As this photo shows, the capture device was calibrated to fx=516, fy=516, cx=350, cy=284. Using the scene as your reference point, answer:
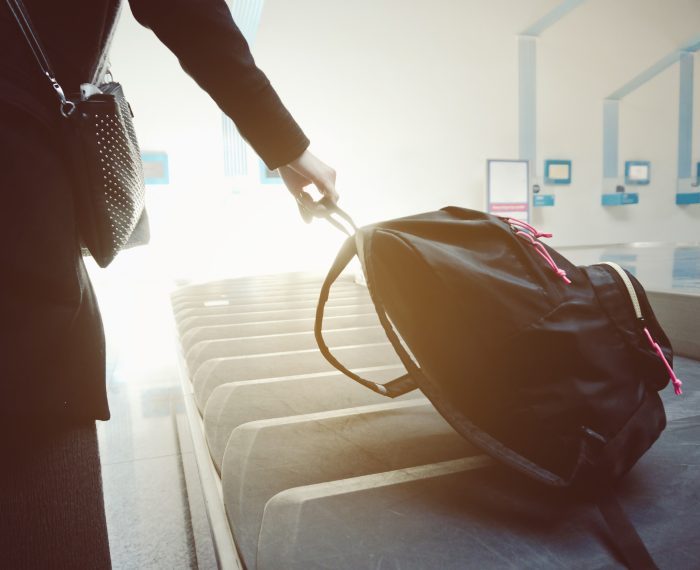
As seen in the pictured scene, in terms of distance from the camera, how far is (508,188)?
648 cm

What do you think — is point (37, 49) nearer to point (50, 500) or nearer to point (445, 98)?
point (50, 500)

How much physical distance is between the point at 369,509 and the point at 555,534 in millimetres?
268

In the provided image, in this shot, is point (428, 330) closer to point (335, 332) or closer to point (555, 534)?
point (555, 534)

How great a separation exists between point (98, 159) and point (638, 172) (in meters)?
8.28

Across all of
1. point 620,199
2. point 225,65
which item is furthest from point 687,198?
point 225,65

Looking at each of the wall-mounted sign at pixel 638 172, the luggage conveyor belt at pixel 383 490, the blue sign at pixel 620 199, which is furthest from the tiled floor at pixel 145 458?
the wall-mounted sign at pixel 638 172

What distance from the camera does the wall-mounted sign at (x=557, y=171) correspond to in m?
6.97

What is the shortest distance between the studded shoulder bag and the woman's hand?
0.94 feet

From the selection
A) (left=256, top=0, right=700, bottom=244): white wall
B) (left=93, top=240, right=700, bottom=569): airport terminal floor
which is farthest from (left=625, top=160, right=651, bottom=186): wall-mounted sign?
(left=93, top=240, right=700, bottom=569): airport terminal floor

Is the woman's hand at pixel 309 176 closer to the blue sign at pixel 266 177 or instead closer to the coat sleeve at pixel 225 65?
the coat sleeve at pixel 225 65

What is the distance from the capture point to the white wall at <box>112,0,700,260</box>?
5.57 metres

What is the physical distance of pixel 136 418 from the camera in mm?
2061

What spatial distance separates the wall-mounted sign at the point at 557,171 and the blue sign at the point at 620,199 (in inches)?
26.7

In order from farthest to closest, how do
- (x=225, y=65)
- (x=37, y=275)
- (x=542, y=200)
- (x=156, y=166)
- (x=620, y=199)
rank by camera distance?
(x=620, y=199) → (x=542, y=200) → (x=156, y=166) → (x=225, y=65) → (x=37, y=275)
